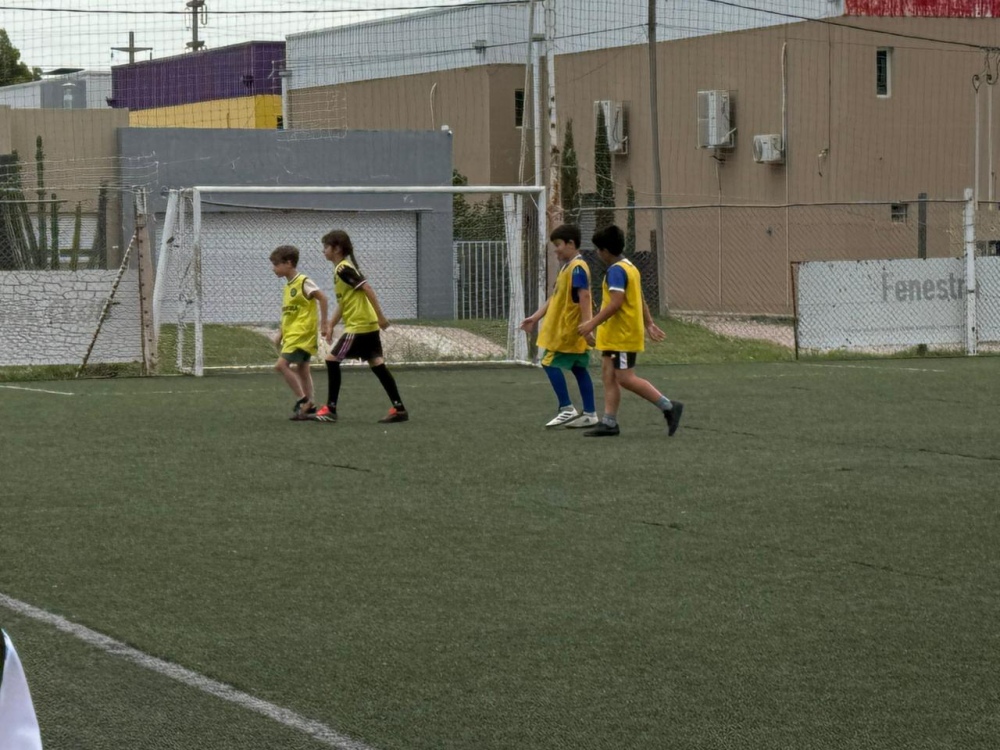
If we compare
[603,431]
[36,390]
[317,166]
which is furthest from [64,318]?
[317,166]

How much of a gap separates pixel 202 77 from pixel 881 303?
1165 inches

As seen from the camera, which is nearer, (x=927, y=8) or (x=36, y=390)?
(x=36, y=390)

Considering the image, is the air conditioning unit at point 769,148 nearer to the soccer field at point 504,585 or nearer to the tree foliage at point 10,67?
the soccer field at point 504,585

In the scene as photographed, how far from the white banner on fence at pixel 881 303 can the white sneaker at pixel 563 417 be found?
8.75 m

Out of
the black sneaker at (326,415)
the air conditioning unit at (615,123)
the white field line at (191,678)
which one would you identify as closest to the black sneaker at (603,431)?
the black sneaker at (326,415)

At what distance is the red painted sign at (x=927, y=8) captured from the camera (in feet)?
113

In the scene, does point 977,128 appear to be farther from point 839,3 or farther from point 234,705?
point 234,705

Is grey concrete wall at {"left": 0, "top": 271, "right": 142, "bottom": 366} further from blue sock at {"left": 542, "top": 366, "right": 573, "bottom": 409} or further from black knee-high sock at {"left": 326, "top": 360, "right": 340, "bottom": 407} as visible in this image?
blue sock at {"left": 542, "top": 366, "right": 573, "bottom": 409}

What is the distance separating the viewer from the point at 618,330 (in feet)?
38.2

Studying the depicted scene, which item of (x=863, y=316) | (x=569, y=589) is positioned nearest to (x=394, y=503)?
(x=569, y=589)

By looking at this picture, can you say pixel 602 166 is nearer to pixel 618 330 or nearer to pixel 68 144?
pixel 68 144

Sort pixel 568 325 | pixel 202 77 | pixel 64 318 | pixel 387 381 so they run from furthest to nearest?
pixel 202 77 < pixel 64 318 < pixel 387 381 < pixel 568 325

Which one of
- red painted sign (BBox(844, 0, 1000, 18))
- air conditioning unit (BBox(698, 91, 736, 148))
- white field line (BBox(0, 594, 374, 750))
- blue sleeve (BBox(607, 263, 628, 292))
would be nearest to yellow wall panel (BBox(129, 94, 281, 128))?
air conditioning unit (BBox(698, 91, 736, 148))

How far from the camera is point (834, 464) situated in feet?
33.5
